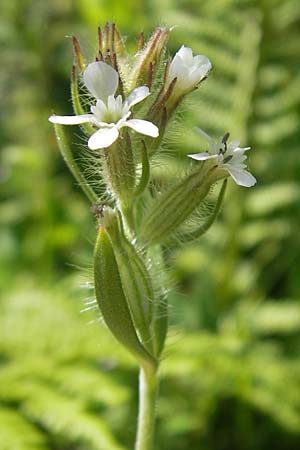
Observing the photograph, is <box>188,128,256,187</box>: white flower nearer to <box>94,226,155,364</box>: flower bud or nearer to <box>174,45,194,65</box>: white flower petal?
<box>174,45,194,65</box>: white flower petal

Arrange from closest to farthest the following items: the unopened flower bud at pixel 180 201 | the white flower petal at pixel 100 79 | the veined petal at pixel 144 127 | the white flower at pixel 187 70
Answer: the veined petal at pixel 144 127 < the white flower petal at pixel 100 79 < the white flower at pixel 187 70 < the unopened flower bud at pixel 180 201

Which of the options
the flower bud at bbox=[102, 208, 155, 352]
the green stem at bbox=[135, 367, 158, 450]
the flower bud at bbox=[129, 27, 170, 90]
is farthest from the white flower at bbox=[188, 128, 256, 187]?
the green stem at bbox=[135, 367, 158, 450]

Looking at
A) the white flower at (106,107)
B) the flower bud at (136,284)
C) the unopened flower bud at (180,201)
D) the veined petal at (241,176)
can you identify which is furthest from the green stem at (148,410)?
the white flower at (106,107)

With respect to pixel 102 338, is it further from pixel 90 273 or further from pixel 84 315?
pixel 90 273

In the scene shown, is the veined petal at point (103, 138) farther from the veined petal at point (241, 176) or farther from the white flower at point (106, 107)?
the veined petal at point (241, 176)

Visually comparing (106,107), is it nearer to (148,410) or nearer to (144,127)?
(144,127)

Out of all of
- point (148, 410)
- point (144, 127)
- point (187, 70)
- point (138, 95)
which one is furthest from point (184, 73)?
point (148, 410)
